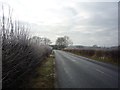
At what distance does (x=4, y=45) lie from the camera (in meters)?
6.21

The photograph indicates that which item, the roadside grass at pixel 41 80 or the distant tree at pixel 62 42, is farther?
the distant tree at pixel 62 42

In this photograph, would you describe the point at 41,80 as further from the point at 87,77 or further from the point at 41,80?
the point at 87,77

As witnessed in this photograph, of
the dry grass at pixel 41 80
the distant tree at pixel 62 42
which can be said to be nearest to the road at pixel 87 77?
the dry grass at pixel 41 80

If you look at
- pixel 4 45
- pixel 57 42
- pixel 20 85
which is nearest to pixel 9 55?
pixel 4 45

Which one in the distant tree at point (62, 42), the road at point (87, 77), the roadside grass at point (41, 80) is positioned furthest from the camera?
the distant tree at point (62, 42)

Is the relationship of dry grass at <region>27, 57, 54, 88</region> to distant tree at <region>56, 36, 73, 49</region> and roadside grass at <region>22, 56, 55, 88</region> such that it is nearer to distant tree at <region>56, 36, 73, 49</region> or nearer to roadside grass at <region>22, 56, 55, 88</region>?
roadside grass at <region>22, 56, 55, 88</region>

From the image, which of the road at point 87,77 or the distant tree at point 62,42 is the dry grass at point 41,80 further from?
the distant tree at point 62,42

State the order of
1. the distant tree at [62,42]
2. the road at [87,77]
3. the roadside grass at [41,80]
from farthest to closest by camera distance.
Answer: the distant tree at [62,42]
the roadside grass at [41,80]
the road at [87,77]

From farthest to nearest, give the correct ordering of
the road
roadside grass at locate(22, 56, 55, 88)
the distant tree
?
1. the distant tree
2. roadside grass at locate(22, 56, 55, 88)
3. the road

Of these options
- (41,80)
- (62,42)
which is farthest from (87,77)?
(62,42)

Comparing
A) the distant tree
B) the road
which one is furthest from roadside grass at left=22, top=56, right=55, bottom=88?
the distant tree

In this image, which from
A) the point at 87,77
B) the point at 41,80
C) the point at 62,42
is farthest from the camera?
the point at 62,42

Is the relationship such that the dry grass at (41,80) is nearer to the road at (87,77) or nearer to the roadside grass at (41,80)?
the roadside grass at (41,80)

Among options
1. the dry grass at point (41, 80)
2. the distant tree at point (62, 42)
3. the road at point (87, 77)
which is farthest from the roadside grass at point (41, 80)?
the distant tree at point (62, 42)
